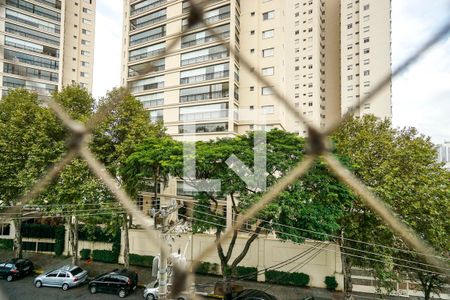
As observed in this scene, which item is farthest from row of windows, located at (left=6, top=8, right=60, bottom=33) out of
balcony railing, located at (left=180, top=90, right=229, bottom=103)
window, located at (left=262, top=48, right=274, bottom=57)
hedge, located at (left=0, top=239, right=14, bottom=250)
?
window, located at (left=262, top=48, right=274, bottom=57)

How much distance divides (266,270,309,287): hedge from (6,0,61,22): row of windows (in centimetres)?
3334

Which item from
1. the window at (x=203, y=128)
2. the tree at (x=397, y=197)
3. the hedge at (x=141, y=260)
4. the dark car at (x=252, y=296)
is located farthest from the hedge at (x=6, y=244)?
the tree at (x=397, y=197)

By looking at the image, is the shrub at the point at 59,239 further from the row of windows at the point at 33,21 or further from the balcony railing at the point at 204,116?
the row of windows at the point at 33,21

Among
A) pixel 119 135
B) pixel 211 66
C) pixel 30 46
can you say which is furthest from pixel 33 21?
pixel 119 135

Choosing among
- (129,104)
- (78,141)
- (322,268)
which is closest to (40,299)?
(129,104)

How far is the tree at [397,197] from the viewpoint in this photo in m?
10.1

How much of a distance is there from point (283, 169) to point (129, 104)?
824 centimetres

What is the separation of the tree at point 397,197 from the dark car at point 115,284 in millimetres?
9036

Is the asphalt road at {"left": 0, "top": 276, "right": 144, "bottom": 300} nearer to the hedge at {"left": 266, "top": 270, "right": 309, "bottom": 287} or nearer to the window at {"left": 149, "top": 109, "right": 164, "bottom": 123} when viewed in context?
the hedge at {"left": 266, "top": 270, "right": 309, "bottom": 287}

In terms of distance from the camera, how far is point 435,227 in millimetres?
9750

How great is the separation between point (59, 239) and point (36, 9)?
2485cm

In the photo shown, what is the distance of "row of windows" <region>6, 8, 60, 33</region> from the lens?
30456mm

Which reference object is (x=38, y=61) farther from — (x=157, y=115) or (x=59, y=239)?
(x=59, y=239)

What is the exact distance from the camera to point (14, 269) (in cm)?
1568
